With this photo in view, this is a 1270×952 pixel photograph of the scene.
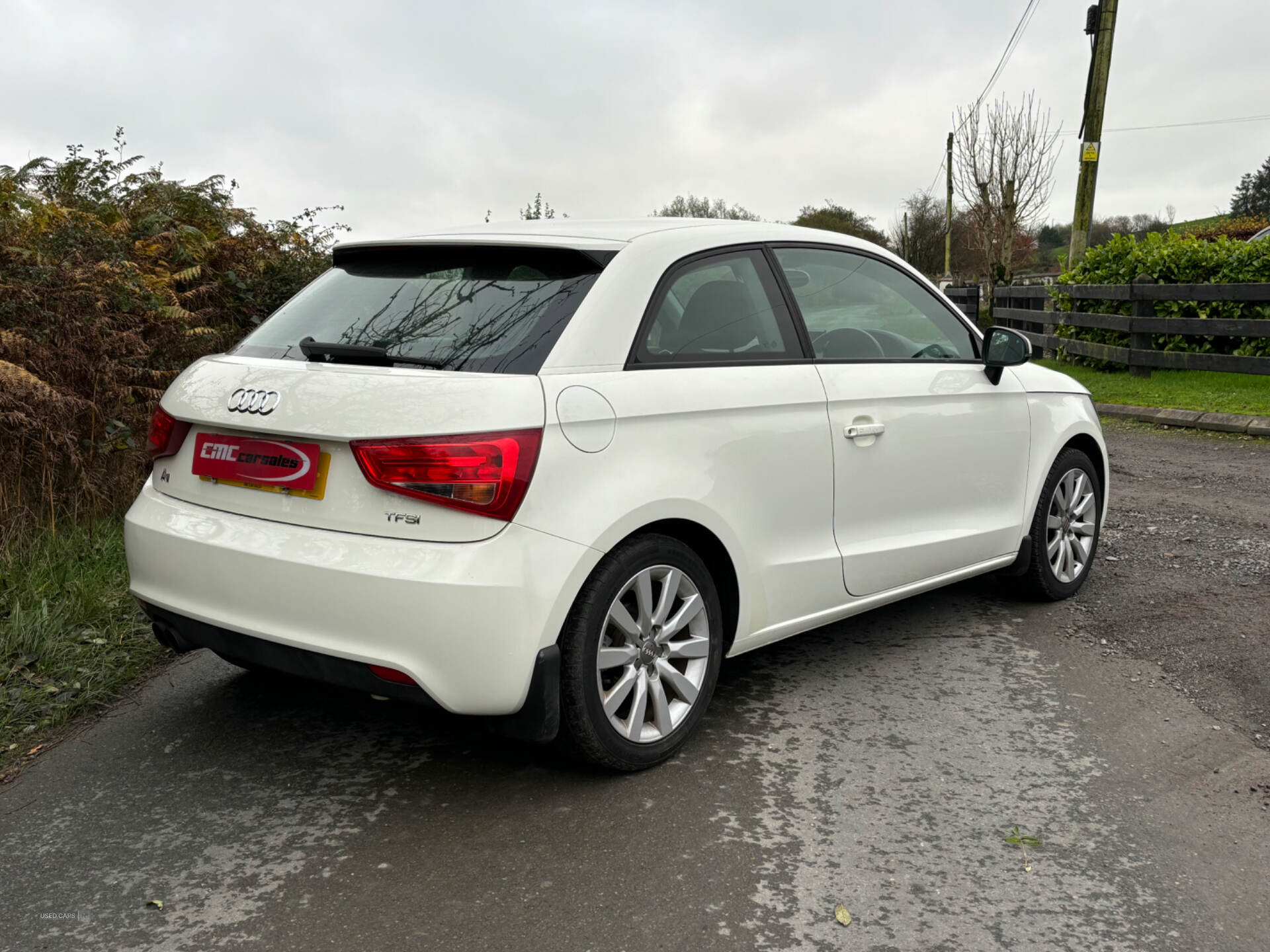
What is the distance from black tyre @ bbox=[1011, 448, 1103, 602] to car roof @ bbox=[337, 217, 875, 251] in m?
1.80

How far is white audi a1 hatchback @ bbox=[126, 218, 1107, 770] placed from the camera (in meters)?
3.10

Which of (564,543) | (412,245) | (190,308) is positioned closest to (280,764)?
(564,543)

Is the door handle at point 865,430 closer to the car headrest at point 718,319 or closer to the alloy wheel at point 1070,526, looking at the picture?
the car headrest at point 718,319

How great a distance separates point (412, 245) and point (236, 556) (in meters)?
1.18

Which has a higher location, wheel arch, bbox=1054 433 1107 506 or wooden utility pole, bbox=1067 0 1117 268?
wooden utility pole, bbox=1067 0 1117 268

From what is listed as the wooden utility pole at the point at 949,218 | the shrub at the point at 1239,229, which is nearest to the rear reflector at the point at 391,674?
the shrub at the point at 1239,229

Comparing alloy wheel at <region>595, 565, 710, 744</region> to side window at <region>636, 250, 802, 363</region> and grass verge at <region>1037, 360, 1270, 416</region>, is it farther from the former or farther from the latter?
grass verge at <region>1037, 360, 1270, 416</region>

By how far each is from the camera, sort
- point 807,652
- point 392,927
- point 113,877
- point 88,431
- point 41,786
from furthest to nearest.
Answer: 1. point 88,431
2. point 807,652
3. point 41,786
4. point 113,877
5. point 392,927

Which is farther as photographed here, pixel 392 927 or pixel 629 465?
pixel 629 465

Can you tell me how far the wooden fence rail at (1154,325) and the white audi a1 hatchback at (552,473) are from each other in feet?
31.8

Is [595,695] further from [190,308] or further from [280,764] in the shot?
[190,308]

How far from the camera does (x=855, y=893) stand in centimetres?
292

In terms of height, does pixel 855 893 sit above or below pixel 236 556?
below

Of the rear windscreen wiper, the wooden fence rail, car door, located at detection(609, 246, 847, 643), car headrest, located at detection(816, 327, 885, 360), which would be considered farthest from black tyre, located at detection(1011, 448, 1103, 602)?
the wooden fence rail
